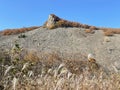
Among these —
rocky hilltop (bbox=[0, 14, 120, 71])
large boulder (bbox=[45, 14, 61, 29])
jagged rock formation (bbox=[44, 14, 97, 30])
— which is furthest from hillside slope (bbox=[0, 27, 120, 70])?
jagged rock formation (bbox=[44, 14, 97, 30])

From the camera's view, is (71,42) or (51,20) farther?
(51,20)

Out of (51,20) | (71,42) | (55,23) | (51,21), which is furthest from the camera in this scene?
(51,20)

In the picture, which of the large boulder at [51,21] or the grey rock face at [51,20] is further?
the grey rock face at [51,20]

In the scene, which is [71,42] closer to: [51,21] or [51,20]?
[51,21]

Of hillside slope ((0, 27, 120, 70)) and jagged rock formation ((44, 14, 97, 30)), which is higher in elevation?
jagged rock formation ((44, 14, 97, 30))

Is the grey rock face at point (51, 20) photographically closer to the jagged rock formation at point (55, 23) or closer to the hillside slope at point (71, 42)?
the jagged rock formation at point (55, 23)

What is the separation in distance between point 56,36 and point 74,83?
29.9 metres

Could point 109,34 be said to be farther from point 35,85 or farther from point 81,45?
point 35,85

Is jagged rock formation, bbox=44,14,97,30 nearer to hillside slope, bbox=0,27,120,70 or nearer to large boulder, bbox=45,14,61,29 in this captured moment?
large boulder, bbox=45,14,61,29

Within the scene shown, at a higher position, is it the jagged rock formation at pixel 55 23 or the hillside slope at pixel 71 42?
the jagged rock formation at pixel 55 23

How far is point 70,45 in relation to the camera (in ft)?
107

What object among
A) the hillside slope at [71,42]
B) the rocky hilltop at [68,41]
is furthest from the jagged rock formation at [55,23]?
the hillside slope at [71,42]

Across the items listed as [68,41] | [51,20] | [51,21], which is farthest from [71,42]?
[51,20]

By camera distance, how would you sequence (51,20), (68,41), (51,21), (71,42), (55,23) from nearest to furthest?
(71,42), (68,41), (55,23), (51,21), (51,20)
